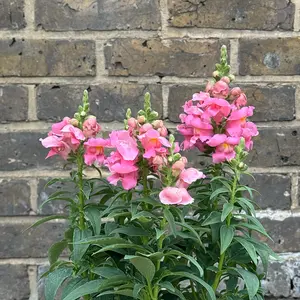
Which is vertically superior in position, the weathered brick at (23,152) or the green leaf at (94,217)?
the weathered brick at (23,152)

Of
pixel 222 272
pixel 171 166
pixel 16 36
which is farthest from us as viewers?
pixel 16 36

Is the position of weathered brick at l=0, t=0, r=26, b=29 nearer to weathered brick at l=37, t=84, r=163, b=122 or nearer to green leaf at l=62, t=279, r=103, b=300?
weathered brick at l=37, t=84, r=163, b=122

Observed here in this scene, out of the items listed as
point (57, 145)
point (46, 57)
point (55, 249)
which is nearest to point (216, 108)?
point (57, 145)

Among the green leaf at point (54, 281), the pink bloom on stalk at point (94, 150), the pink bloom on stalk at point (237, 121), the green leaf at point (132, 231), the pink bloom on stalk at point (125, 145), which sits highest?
the pink bloom on stalk at point (237, 121)

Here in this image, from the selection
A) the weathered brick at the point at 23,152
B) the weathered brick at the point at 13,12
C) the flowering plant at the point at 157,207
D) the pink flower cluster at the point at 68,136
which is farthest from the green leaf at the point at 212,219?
the weathered brick at the point at 13,12

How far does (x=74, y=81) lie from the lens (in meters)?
1.19

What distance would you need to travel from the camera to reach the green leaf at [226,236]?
2.57 feet

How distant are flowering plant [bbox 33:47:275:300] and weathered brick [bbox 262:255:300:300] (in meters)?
0.37

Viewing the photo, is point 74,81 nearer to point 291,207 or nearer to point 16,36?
point 16,36

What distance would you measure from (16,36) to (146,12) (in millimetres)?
Answer: 302

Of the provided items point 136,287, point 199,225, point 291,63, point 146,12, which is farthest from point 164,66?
point 136,287

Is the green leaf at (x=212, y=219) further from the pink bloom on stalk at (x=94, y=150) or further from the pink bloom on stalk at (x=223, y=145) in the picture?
the pink bloom on stalk at (x=94, y=150)

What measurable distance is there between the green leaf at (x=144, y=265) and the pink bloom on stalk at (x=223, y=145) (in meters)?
0.22

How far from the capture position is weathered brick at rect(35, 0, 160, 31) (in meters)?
1.17
